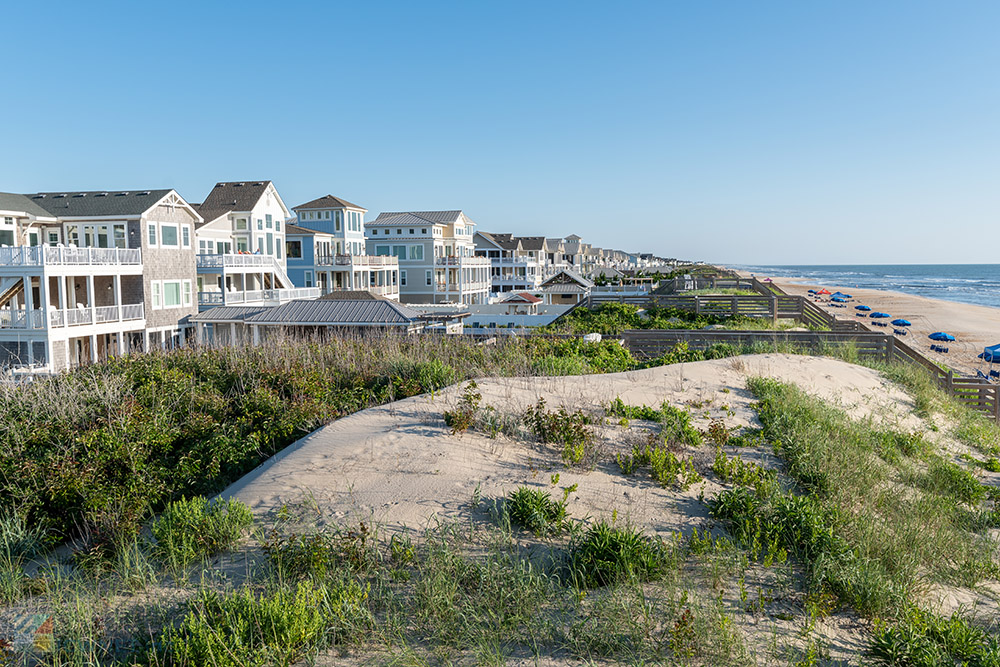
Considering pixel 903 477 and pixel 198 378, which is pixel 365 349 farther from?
pixel 903 477

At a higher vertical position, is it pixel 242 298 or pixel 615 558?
pixel 242 298

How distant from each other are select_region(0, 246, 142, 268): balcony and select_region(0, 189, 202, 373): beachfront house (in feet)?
0.15

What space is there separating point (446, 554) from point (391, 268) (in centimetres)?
5697

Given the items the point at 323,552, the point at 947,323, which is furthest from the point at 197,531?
the point at 947,323

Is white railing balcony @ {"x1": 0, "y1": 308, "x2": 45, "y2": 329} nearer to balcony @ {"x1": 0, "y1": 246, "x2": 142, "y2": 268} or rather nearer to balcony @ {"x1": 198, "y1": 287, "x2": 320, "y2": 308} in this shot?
balcony @ {"x1": 0, "y1": 246, "x2": 142, "y2": 268}

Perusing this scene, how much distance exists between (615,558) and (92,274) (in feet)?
108

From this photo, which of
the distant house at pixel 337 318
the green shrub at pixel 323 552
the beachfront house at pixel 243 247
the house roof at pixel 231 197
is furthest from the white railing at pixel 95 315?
the green shrub at pixel 323 552

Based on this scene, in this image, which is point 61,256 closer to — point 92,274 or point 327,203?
point 92,274

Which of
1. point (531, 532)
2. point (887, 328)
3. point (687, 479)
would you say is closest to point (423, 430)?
point (531, 532)

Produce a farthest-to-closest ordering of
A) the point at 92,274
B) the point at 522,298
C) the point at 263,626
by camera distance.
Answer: the point at 522,298
the point at 92,274
the point at 263,626

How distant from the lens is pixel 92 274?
30.9 meters

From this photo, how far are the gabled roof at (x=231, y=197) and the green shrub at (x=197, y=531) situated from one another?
42764 mm

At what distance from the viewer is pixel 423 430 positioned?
356 inches

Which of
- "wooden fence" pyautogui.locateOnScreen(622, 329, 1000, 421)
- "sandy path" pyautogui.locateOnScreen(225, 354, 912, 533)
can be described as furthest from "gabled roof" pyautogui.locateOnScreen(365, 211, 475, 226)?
"sandy path" pyautogui.locateOnScreen(225, 354, 912, 533)
